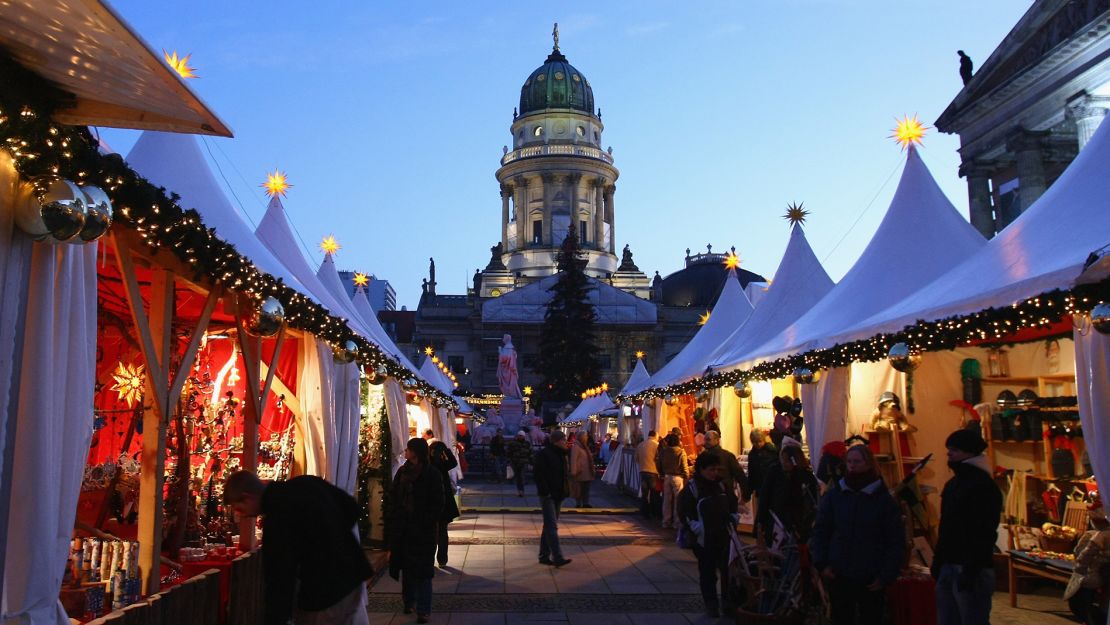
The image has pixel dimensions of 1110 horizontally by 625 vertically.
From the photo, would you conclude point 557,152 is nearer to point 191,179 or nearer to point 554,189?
point 554,189

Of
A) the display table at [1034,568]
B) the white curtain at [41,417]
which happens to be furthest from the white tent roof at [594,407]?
the white curtain at [41,417]

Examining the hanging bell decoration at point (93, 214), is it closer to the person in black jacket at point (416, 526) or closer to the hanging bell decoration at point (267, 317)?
the hanging bell decoration at point (267, 317)

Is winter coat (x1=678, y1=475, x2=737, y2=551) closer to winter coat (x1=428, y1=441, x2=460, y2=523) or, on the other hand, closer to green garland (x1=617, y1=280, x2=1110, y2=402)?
green garland (x1=617, y1=280, x2=1110, y2=402)

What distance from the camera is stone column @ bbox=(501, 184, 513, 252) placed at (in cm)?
8956

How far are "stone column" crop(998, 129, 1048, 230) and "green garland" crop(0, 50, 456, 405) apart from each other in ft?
99.0

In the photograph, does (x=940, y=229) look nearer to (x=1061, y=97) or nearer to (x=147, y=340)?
(x=147, y=340)

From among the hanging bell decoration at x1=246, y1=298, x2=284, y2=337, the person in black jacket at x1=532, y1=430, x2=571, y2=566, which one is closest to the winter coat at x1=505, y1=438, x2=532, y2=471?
the person in black jacket at x1=532, y1=430, x2=571, y2=566

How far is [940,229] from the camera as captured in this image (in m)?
11.9

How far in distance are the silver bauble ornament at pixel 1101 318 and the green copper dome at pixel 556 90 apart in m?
85.7

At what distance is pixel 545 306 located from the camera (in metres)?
74.4

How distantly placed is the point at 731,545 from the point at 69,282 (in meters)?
6.02

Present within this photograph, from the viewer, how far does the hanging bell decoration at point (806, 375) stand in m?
10.7

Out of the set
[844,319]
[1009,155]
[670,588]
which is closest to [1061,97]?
[1009,155]

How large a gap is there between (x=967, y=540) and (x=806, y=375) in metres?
5.16
